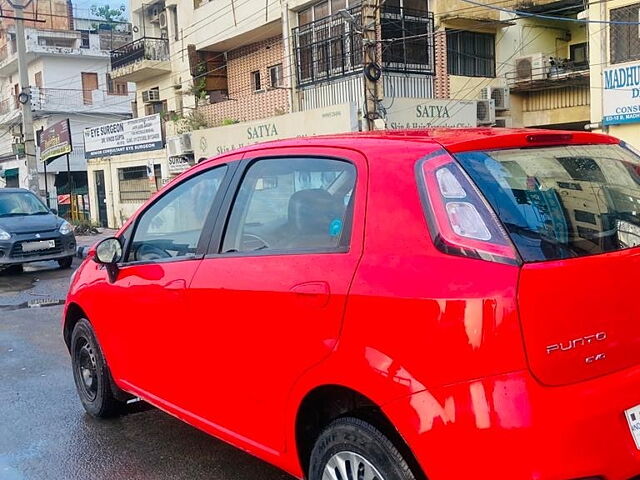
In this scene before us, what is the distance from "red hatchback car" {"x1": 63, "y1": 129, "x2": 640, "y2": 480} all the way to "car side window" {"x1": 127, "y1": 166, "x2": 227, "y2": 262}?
38 mm

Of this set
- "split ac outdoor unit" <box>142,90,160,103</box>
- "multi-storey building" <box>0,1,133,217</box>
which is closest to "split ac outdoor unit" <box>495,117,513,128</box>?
"split ac outdoor unit" <box>142,90,160,103</box>

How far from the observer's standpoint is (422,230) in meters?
2.35

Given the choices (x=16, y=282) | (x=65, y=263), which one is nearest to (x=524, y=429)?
(x=16, y=282)

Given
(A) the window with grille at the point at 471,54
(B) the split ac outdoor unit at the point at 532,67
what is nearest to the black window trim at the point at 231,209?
(A) the window with grille at the point at 471,54

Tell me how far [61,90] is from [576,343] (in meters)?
40.1

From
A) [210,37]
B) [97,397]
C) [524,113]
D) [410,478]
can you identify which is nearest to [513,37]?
[524,113]

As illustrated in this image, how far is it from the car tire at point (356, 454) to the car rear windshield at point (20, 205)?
11828 millimetres

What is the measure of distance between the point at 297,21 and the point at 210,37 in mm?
4869

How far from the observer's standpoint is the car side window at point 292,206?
2.74m

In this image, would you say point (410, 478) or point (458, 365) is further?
point (410, 478)

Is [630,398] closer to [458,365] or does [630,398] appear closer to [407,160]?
[458,365]

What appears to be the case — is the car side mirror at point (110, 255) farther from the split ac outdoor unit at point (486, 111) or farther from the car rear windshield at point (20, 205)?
the split ac outdoor unit at point (486, 111)

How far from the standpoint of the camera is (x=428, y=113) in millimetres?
16766

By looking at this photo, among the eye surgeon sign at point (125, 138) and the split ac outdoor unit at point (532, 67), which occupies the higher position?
the split ac outdoor unit at point (532, 67)
